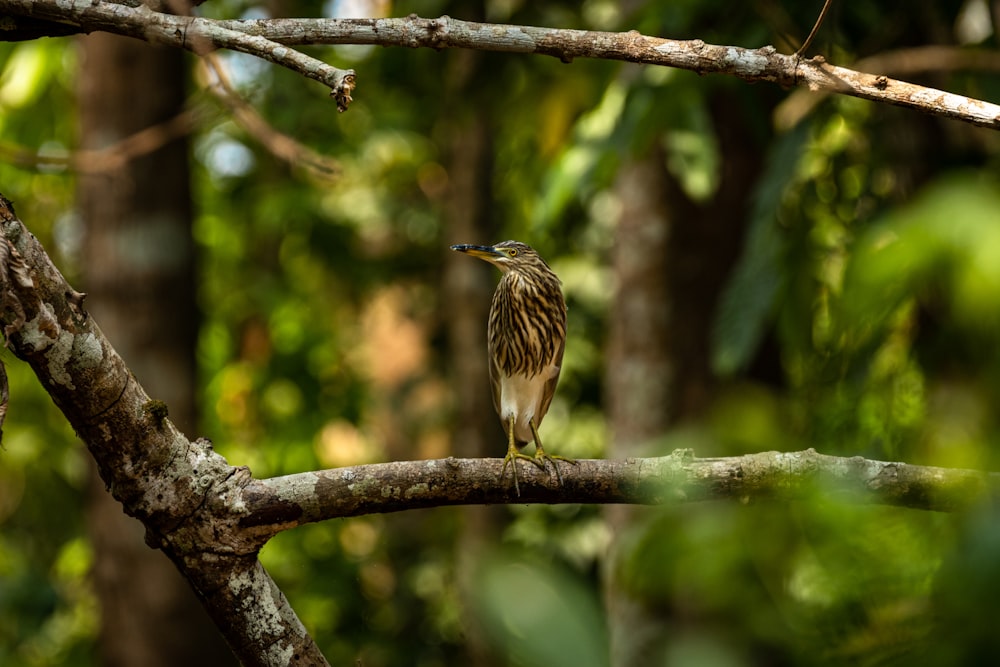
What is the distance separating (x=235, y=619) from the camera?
218 cm

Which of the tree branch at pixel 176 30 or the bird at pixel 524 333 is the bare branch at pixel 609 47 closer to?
the tree branch at pixel 176 30

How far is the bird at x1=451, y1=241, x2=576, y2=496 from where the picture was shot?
4020mm

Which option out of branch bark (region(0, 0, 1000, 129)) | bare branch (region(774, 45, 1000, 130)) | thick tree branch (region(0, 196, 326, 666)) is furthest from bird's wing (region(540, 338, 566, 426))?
branch bark (region(0, 0, 1000, 129))

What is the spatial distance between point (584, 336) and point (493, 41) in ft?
18.6

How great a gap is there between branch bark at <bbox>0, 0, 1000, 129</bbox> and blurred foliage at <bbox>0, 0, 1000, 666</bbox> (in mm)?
215

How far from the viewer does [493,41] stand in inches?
78.6

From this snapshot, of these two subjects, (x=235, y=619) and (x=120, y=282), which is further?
(x=120, y=282)

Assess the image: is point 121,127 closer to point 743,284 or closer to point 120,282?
point 120,282

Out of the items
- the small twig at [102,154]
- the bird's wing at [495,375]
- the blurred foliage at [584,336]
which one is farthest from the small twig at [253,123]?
the bird's wing at [495,375]

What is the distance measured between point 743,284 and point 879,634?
3.14m

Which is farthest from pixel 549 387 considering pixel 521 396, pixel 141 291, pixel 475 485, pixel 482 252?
→ pixel 141 291

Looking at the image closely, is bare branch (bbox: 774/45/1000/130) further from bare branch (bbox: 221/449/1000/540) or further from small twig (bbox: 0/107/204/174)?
small twig (bbox: 0/107/204/174)

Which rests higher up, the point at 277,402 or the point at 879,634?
the point at 879,634

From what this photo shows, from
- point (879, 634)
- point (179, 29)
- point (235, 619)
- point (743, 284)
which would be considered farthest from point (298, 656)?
point (743, 284)
